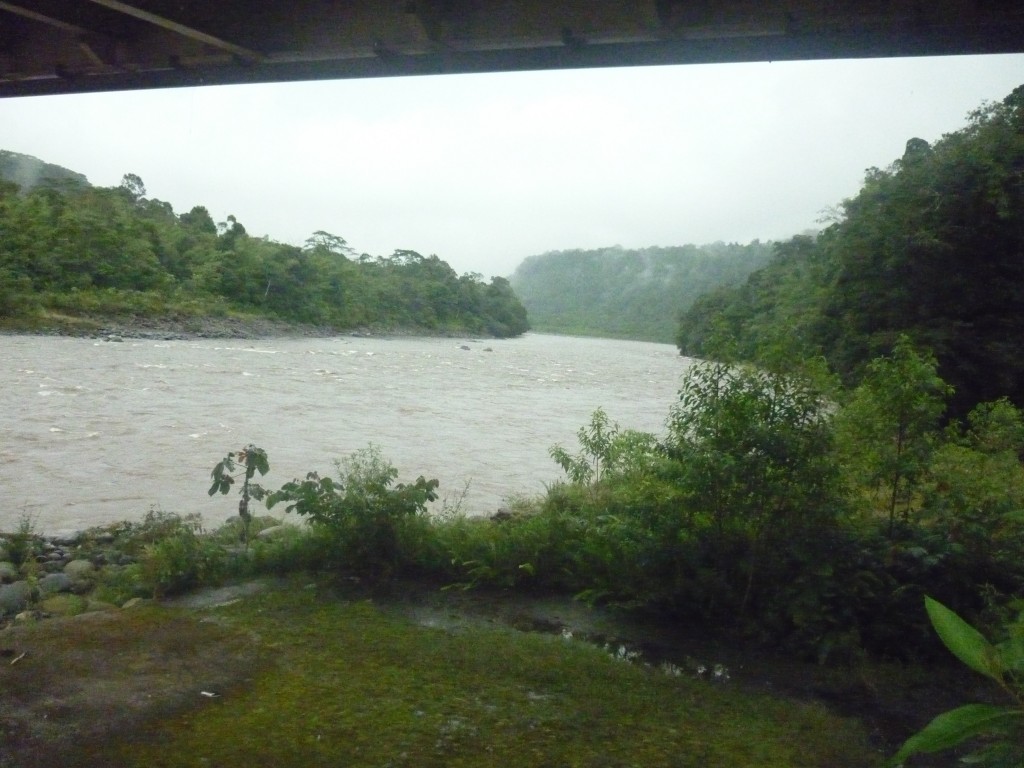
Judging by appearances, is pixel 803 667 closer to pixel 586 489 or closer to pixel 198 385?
pixel 586 489

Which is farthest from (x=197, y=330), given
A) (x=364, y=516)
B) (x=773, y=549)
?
(x=773, y=549)

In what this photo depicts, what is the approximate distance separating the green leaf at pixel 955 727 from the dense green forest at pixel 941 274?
27.9 feet

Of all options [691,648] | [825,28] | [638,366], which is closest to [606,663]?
[691,648]

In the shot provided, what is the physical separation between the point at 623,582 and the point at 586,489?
8.55 ft

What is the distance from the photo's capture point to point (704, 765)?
304 centimetres

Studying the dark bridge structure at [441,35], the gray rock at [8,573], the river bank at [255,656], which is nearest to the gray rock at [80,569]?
the gray rock at [8,573]

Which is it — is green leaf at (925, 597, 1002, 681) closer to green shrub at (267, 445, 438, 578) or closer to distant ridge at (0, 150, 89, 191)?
green shrub at (267, 445, 438, 578)

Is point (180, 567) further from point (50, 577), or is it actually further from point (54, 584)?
point (50, 577)

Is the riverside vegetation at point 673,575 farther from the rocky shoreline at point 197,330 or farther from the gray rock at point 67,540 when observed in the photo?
the rocky shoreline at point 197,330

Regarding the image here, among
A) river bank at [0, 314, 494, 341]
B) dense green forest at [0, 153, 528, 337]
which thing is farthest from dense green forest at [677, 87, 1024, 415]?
river bank at [0, 314, 494, 341]

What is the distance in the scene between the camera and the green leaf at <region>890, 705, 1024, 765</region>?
120 cm

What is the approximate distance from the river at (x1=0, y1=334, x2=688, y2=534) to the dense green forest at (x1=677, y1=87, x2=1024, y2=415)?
3003 millimetres

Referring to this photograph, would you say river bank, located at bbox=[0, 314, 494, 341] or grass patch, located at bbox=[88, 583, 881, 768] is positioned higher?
grass patch, located at bbox=[88, 583, 881, 768]

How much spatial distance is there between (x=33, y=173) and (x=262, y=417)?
1886 inches
